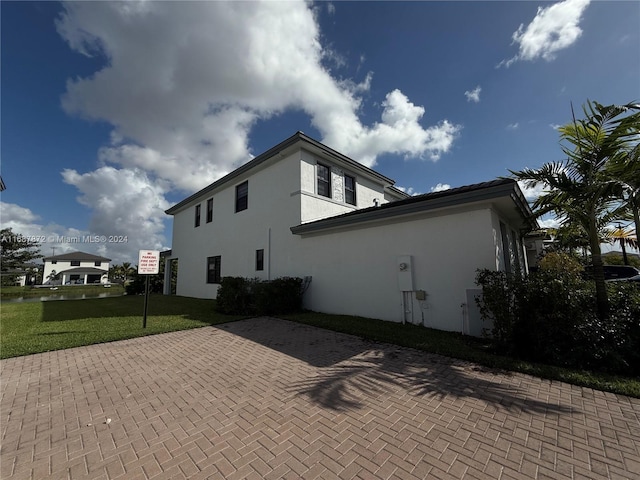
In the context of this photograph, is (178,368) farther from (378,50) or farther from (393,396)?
(378,50)

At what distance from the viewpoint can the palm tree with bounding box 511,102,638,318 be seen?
507cm

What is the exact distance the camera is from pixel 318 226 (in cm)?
1013

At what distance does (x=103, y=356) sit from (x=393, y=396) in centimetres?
570

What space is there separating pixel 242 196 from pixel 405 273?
1054cm

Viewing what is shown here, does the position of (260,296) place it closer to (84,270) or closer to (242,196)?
(242,196)

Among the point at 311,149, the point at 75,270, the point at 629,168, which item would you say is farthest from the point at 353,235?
the point at 75,270

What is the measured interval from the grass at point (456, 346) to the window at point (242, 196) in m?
7.74

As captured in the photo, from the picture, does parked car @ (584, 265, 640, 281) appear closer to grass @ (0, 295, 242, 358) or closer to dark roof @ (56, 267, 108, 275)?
grass @ (0, 295, 242, 358)

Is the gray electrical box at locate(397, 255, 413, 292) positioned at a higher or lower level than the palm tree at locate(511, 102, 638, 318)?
lower

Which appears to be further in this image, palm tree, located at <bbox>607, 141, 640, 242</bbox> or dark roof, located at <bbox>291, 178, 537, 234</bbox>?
dark roof, located at <bbox>291, 178, 537, 234</bbox>

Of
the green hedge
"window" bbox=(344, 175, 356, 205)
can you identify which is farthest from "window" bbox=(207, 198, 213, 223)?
"window" bbox=(344, 175, 356, 205)

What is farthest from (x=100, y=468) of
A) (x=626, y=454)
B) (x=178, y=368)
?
(x=626, y=454)

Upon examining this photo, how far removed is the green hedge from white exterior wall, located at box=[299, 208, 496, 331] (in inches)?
28.8

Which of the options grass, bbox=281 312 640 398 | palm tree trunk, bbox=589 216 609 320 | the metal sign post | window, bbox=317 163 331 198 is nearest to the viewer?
grass, bbox=281 312 640 398
